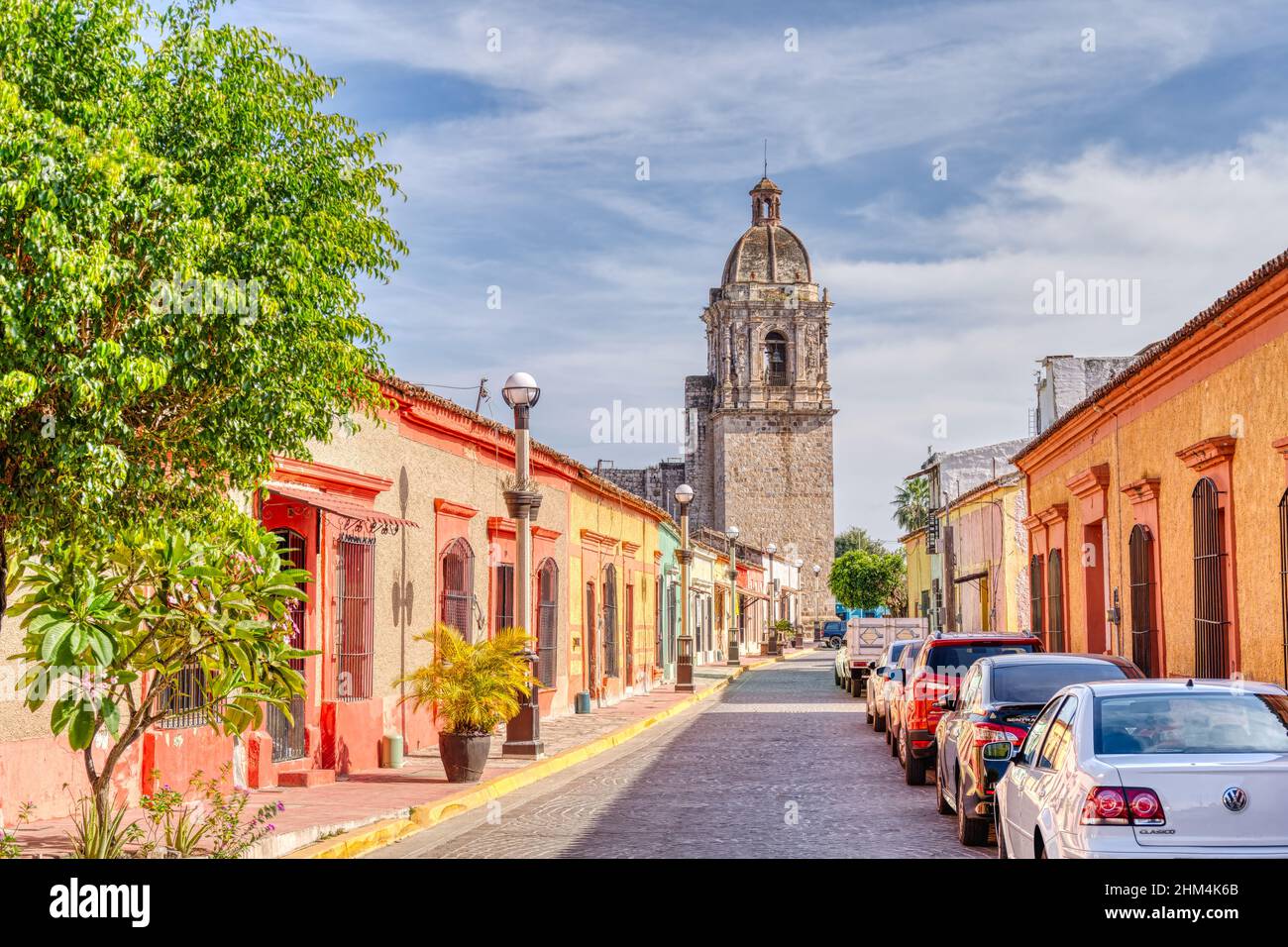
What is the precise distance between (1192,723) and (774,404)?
7963 centimetres

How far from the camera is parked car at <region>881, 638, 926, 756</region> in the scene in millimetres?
18281

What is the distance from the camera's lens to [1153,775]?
664 cm

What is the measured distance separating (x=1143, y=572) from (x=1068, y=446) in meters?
5.80

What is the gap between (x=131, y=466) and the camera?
7898 mm

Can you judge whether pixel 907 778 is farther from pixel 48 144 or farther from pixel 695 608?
pixel 695 608

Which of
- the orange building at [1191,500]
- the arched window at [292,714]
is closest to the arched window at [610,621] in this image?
the orange building at [1191,500]

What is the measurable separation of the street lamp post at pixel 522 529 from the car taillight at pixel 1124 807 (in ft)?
37.2

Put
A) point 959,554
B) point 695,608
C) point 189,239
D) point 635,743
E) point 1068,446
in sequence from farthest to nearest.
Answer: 1. point 695,608
2. point 959,554
3. point 1068,446
4. point 635,743
5. point 189,239

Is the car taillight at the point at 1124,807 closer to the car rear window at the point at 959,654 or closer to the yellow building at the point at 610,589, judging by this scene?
the car rear window at the point at 959,654

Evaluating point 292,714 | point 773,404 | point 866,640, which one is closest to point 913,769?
point 292,714

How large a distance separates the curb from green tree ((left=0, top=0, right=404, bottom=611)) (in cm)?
296

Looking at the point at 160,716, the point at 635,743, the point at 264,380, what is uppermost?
the point at 264,380

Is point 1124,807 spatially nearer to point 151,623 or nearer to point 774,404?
point 151,623

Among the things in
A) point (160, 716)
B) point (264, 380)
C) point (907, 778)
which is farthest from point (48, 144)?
point (907, 778)
